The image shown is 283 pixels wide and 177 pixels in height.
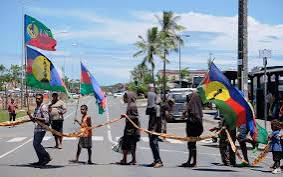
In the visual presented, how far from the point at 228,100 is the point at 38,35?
476 cm

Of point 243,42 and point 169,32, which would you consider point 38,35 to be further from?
point 169,32

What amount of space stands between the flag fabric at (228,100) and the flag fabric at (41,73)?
3.40 metres

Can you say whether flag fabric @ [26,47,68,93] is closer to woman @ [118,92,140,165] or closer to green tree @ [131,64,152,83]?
woman @ [118,92,140,165]

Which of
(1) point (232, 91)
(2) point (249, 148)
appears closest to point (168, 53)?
(2) point (249, 148)

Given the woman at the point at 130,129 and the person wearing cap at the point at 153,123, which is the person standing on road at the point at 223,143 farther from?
the woman at the point at 130,129

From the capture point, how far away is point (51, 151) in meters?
15.7

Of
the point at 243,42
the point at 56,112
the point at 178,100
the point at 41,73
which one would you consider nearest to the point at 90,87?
the point at 41,73

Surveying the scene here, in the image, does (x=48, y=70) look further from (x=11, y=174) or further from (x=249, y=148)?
(x=249, y=148)

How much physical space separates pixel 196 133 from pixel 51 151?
211 inches

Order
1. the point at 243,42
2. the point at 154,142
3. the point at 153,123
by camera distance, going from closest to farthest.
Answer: the point at 154,142 < the point at 153,123 < the point at 243,42

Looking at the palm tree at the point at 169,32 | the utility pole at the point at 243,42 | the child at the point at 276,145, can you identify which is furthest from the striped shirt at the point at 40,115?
the palm tree at the point at 169,32

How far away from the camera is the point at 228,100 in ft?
41.3

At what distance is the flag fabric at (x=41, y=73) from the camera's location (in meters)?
12.4

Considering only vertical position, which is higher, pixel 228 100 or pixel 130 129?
pixel 228 100
